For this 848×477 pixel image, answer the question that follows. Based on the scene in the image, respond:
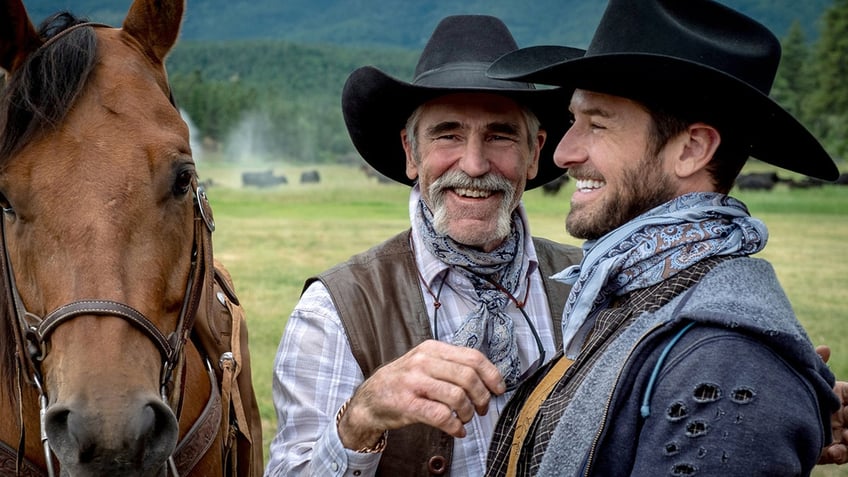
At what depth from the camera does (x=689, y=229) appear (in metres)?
2.01

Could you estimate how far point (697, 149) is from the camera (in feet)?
6.98

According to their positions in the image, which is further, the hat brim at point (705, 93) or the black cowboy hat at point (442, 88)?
the black cowboy hat at point (442, 88)

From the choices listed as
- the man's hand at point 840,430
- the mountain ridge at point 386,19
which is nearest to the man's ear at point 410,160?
the man's hand at point 840,430

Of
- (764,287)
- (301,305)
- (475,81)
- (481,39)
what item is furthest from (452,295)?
(764,287)

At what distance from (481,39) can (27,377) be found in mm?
2146

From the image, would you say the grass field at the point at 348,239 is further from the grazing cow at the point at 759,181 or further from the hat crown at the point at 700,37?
the hat crown at the point at 700,37

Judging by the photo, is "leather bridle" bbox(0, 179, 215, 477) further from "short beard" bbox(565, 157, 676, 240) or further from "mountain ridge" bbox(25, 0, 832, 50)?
"mountain ridge" bbox(25, 0, 832, 50)

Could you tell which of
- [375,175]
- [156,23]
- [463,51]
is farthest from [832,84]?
[156,23]

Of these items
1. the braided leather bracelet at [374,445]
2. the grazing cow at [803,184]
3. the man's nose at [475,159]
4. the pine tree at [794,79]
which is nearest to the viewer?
the braided leather bracelet at [374,445]

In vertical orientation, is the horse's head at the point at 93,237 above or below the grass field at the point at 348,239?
above

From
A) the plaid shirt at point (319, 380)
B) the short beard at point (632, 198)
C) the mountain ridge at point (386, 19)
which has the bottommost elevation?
the mountain ridge at point (386, 19)

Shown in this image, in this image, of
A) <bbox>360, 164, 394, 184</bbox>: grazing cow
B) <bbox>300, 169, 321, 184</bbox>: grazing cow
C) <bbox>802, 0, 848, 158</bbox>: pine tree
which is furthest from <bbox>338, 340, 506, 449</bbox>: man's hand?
<bbox>802, 0, 848, 158</bbox>: pine tree

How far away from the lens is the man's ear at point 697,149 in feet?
6.92

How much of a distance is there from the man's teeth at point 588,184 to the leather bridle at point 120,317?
120 cm
